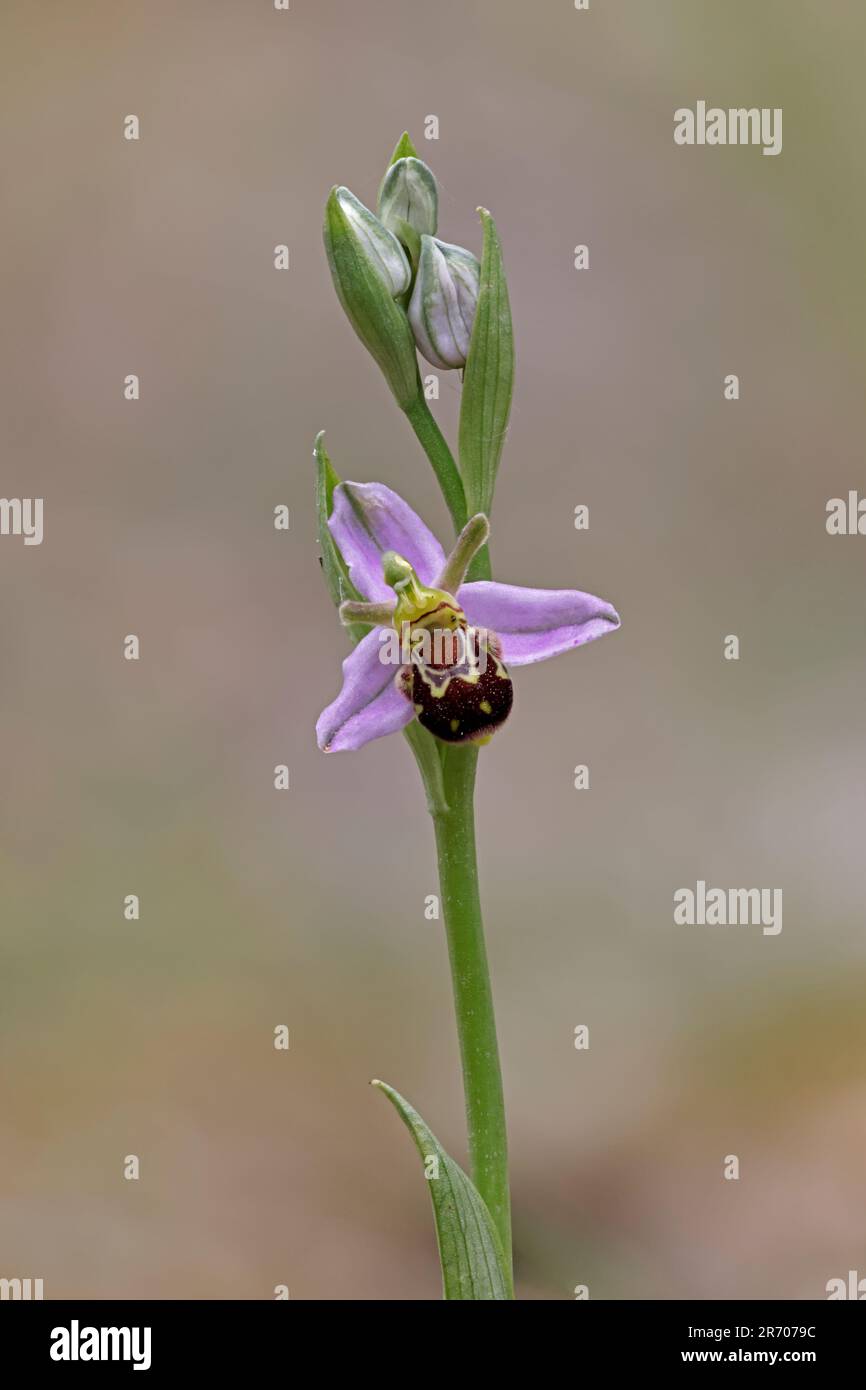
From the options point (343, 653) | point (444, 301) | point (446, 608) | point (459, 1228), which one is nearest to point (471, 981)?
point (459, 1228)

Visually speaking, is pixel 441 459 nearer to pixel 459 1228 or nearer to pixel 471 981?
pixel 471 981

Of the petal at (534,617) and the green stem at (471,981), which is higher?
the petal at (534,617)

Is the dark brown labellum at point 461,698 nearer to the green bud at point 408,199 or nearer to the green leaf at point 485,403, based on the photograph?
the green leaf at point 485,403

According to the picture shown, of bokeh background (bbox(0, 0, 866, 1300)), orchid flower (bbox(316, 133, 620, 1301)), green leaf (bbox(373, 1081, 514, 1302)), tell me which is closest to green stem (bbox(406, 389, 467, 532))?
orchid flower (bbox(316, 133, 620, 1301))

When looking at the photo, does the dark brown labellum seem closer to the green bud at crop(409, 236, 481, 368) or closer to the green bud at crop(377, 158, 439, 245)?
the green bud at crop(409, 236, 481, 368)

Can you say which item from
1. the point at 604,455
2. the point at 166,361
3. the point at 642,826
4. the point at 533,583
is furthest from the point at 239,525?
the point at 642,826

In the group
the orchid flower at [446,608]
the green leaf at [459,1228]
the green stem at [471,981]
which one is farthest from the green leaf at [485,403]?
the green leaf at [459,1228]
